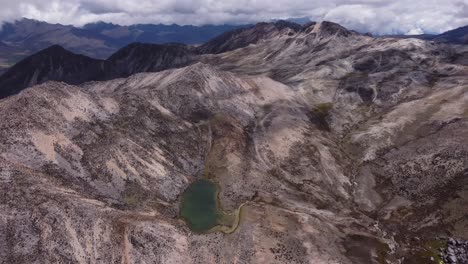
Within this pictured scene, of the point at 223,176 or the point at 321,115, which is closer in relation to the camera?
the point at 223,176

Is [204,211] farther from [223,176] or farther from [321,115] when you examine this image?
[321,115]

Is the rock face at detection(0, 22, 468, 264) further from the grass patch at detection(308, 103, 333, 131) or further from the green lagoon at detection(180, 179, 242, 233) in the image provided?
the green lagoon at detection(180, 179, 242, 233)

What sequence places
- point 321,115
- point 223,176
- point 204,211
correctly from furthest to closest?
Result: point 321,115
point 223,176
point 204,211

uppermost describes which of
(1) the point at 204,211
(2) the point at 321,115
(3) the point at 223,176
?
(1) the point at 204,211

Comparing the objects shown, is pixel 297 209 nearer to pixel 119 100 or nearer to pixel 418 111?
pixel 119 100

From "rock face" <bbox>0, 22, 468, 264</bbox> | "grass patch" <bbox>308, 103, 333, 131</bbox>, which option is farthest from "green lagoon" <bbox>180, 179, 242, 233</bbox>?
"grass patch" <bbox>308, 103, 333, 131</bbox>

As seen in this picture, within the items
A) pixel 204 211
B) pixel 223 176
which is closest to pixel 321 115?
pixel 223 176

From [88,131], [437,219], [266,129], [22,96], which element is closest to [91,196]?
[88,131]

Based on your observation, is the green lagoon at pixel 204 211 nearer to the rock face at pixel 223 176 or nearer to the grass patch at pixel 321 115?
the rock face at pixel 223 176
